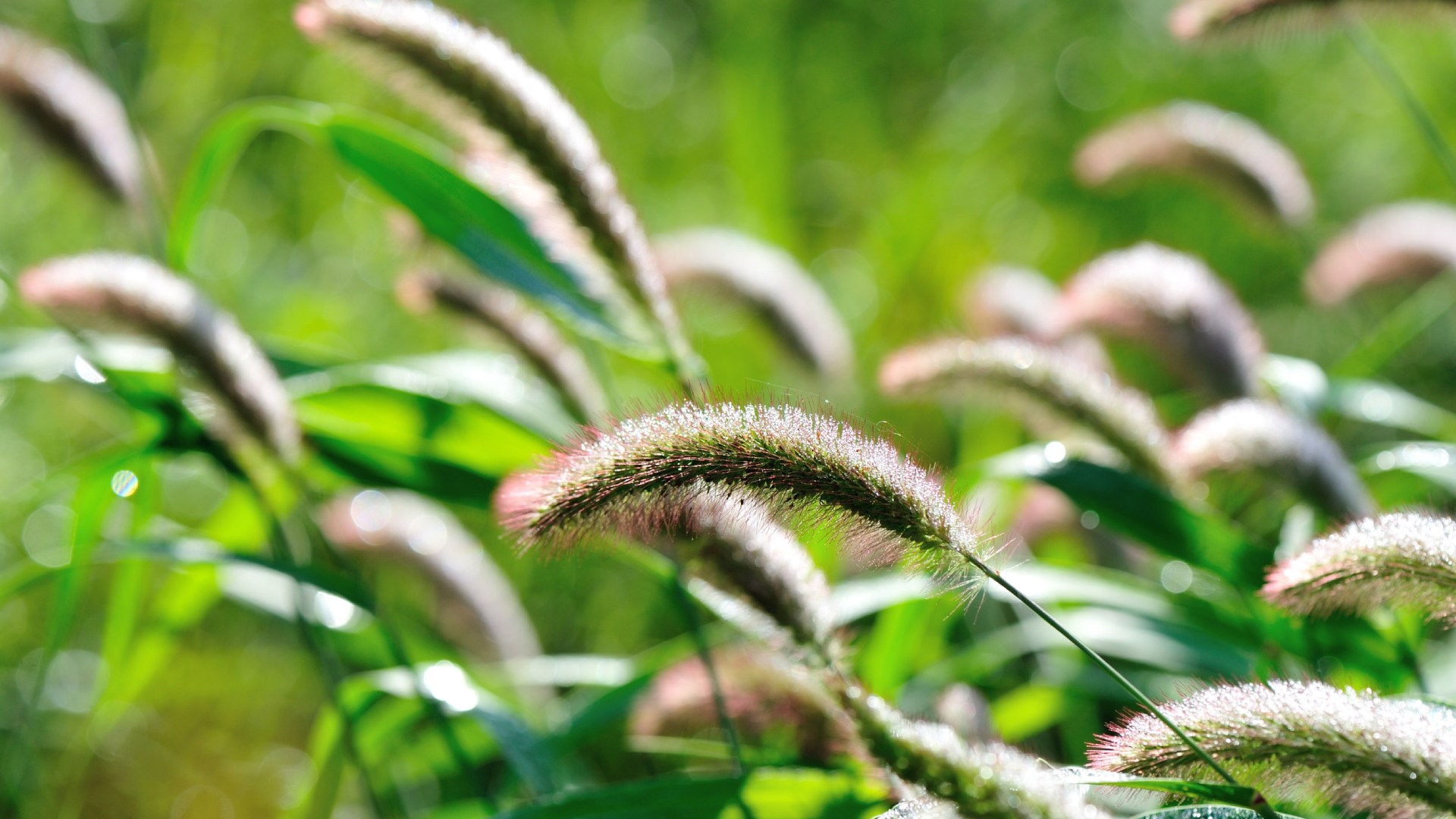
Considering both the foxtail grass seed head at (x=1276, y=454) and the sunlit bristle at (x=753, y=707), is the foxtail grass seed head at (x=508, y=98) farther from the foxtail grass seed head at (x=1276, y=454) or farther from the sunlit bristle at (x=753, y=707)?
the foxtail grass seed head at (x=1276, y=454)

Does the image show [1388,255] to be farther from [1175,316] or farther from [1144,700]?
[1144,700]

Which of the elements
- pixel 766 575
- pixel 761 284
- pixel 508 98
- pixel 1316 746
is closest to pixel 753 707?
pixel 766 575

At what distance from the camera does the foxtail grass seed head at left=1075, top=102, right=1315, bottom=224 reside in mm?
1838

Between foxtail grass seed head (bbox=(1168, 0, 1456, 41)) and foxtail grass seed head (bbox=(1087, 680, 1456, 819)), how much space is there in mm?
1122

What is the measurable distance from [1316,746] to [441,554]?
1.37 metres

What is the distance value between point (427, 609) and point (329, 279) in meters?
1.41

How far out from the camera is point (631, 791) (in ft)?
3.56

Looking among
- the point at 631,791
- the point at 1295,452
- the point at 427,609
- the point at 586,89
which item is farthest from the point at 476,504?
the point at 586,89

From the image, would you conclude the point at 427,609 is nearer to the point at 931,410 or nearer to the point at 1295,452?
the point at 931,410

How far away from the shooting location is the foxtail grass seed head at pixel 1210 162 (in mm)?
1838

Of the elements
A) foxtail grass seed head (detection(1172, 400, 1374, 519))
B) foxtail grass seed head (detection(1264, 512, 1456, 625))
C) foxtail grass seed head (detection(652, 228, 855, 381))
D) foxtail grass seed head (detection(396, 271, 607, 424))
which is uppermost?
foxtail grass seed head (detection(652, 228, 855, 381))

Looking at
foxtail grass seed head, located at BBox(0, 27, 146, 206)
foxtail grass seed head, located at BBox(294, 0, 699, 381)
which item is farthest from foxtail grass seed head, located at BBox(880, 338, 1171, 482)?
foxtail grass seed head, located at BBox(0, 27, 146, 206)

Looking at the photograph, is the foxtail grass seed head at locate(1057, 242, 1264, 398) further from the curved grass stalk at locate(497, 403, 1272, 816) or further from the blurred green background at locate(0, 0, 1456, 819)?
the curved grass stalk at locate(497, 403, 1272, 816)

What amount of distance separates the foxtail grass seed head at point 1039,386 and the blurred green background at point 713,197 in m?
0.66
